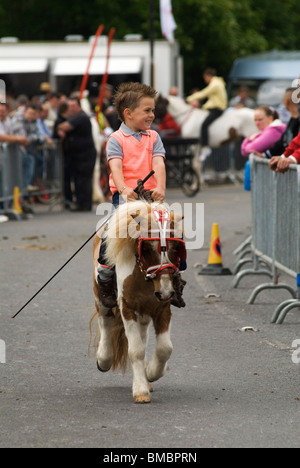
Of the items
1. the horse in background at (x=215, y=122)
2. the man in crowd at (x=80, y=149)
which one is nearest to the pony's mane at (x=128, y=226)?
the man in crowd at (x=80, y=149)

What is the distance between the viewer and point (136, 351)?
7078 mm

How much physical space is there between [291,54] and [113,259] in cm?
3164

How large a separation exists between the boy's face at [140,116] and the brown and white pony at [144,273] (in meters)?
0.65

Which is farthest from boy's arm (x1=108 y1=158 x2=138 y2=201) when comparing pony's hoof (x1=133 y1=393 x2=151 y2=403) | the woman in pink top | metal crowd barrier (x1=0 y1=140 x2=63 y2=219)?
metal crowd barrier (x1=0 y1=140 x2=63 y2=219)

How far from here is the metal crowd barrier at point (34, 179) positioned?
20.1 metres

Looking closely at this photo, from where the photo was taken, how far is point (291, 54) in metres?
37.9

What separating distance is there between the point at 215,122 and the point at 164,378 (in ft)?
68.6

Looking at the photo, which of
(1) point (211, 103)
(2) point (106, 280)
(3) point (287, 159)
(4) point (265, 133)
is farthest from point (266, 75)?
(2) point (106, 280)

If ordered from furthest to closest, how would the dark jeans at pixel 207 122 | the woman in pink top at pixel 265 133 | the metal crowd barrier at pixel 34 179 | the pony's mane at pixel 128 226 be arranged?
1. the dark jeans at pixel 207 122
2. the metal crowd barrier at pixel 34 179
3. the woman in pink top at pixel 265 133
4. the pony's mane at pixel 128 226

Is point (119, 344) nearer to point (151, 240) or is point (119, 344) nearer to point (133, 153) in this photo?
point (151, 240)

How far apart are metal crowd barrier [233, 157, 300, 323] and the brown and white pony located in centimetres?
318

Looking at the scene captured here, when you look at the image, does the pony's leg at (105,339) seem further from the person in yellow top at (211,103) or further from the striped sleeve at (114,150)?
the person in yellow top at (211,103)

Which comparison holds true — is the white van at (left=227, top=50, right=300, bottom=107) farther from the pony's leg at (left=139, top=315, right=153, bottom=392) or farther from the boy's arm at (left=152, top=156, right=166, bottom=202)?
the pony's leg at (left=139, top=315, right=153, bottom=392)

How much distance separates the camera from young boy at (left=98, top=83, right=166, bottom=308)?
738 centimetres
